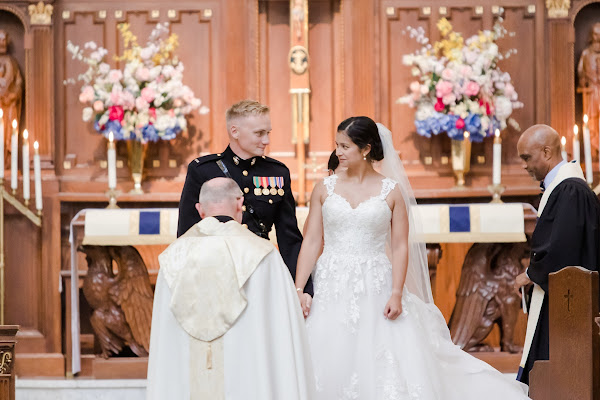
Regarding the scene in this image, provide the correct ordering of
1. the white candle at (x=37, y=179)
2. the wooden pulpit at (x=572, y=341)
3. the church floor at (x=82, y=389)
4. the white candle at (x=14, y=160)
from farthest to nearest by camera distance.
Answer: the white candle at (x=14, y=160), the white candle at (x=37, y=179), the church floor at (x=82, y=389), the wooden pulpit at (x=572, y=341)

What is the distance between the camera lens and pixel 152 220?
6961 millimetres

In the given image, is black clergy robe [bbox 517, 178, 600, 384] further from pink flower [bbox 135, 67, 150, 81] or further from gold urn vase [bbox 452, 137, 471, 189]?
pink flower [bbox 135, 67, 150, 81]

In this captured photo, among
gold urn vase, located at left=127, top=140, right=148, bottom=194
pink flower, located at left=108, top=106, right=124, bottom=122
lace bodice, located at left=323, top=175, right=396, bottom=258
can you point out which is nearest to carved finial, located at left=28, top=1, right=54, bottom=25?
pink flower, located at left=108, top=106, right=124, bottom=122

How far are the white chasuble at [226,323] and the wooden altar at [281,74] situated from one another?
4294 mm

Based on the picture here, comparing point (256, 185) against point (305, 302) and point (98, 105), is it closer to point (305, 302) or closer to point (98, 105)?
point (305, 302)

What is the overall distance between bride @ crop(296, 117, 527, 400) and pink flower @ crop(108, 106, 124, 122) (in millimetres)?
3027

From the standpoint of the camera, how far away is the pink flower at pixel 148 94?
297 inches

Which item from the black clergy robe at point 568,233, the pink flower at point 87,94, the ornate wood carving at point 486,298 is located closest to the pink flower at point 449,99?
the ornate wood carving at point 486,298

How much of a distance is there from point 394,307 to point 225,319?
1285 mm

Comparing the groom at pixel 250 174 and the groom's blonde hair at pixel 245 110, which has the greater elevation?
the groom's blonde hair at pixel 245 110

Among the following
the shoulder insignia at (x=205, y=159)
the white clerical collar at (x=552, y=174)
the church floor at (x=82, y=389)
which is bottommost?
the church floor at (x=82, y=389)

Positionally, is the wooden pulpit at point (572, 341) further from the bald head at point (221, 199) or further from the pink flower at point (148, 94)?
the pink flower at point (148, 94)

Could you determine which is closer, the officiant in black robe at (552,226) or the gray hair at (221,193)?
the gray hair at (221,193)

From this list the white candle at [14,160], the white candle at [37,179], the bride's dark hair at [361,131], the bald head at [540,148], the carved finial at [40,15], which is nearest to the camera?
the bride's dark hair at [361,131]
